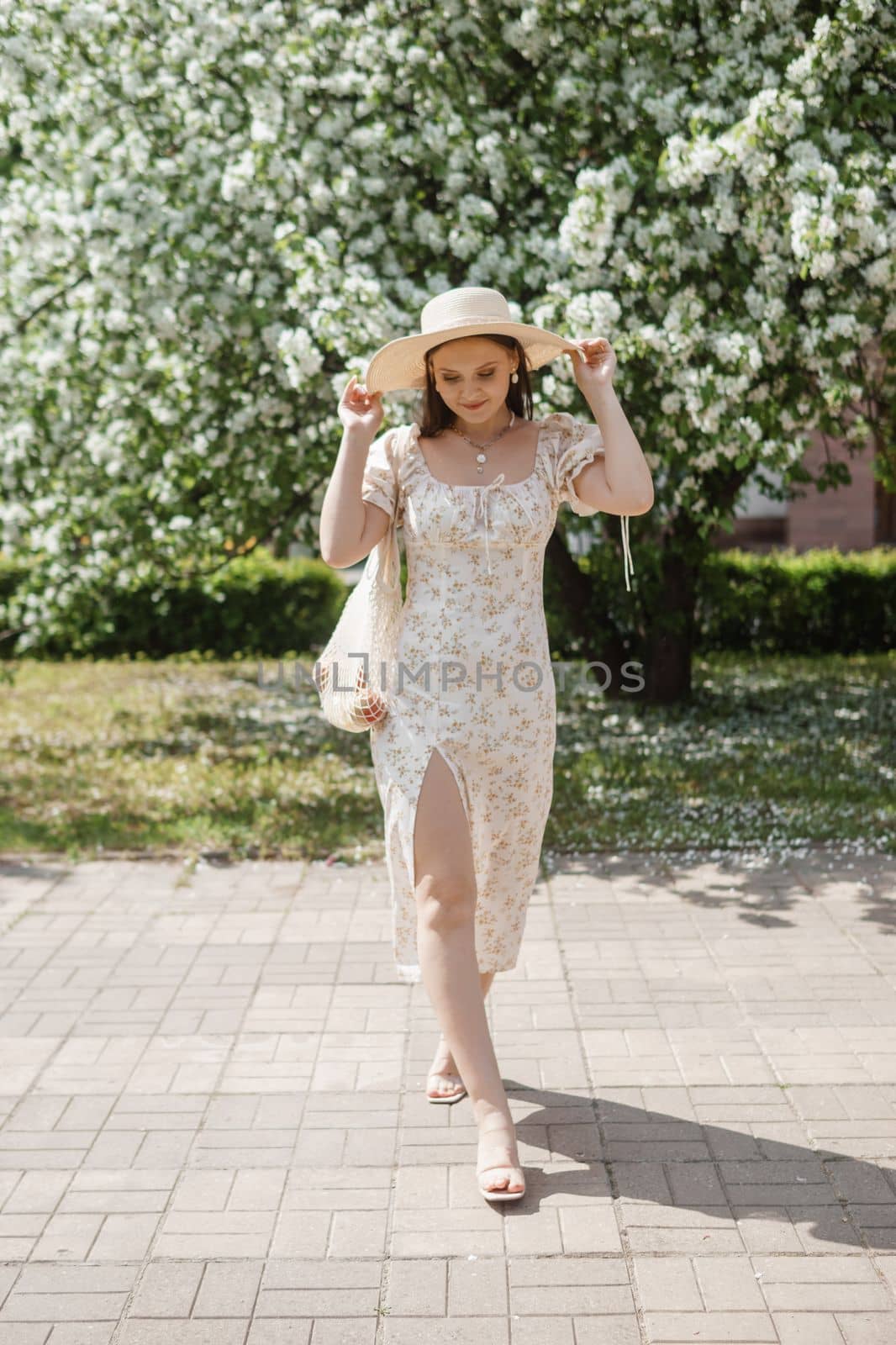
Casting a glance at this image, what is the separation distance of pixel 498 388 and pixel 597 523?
5.52 metres

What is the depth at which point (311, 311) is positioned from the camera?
6.38 metres

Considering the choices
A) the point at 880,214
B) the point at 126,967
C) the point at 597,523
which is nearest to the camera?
the point at 126,967

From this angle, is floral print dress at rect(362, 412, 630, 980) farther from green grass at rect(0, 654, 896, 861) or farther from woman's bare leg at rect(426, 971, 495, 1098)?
green grass at rect(0, 654, 896, 861)

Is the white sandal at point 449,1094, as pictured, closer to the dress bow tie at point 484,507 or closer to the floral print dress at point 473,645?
the floral print dress at point 473,645

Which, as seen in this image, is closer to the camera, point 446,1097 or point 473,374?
point 473,374

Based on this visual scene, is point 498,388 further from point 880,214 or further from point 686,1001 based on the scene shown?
point 880,214

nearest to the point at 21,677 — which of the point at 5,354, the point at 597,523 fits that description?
the point at 5,354

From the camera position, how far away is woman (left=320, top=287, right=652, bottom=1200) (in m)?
3.28

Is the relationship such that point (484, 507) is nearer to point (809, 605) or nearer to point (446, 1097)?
point (446, 1097)

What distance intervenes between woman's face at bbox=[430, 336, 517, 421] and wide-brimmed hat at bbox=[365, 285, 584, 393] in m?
0.03

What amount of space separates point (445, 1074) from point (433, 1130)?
8.1 inches

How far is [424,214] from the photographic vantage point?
6.61 metres

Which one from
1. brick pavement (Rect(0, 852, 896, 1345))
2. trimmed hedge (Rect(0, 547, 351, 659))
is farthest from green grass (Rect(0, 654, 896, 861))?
trimmed hedge (Rect(0, 547, 351, 659))

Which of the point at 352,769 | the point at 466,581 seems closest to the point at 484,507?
the point at 466,581
